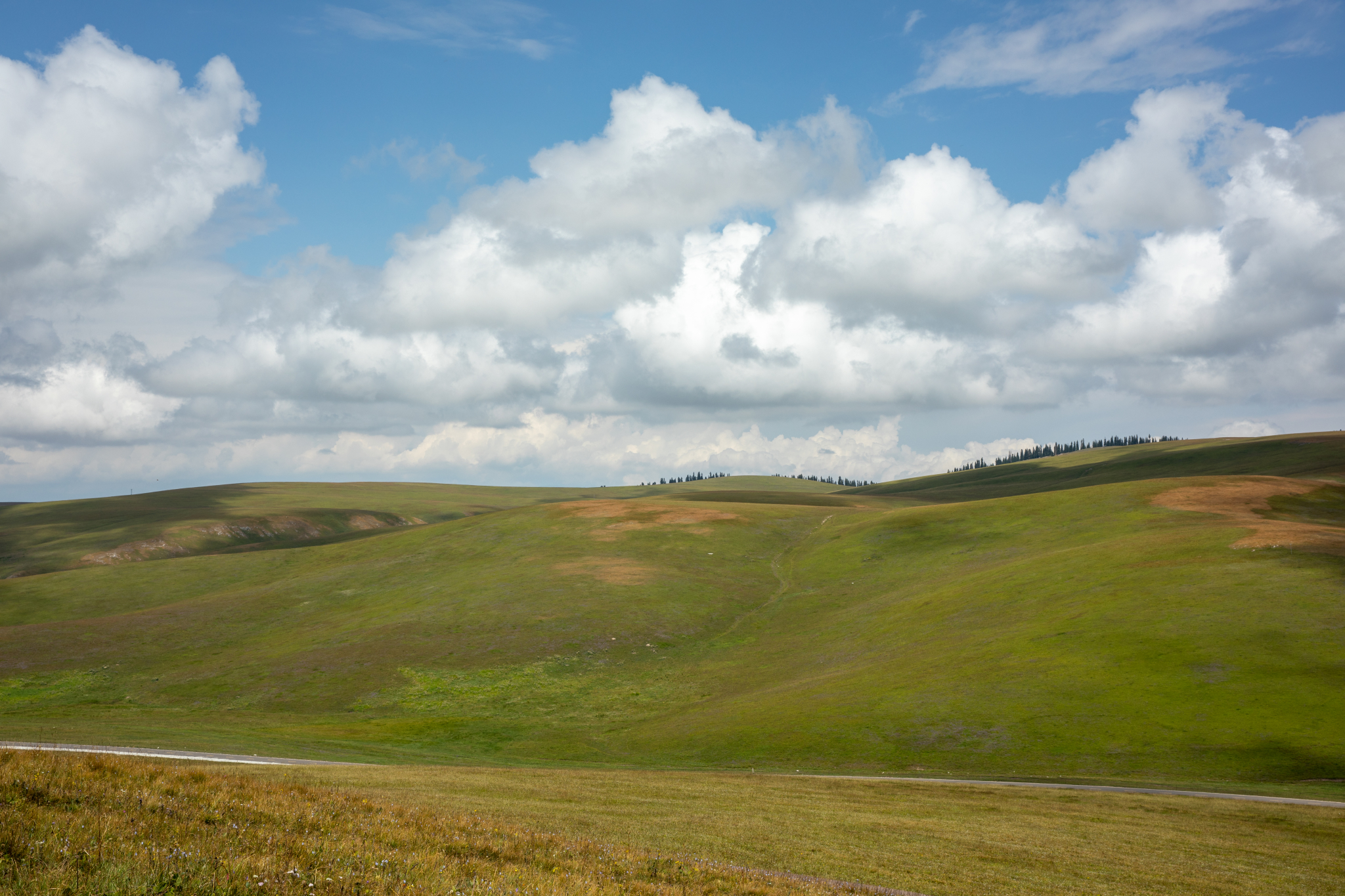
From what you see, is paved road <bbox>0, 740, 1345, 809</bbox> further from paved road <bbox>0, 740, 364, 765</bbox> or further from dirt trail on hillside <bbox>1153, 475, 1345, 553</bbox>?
dirt trail on hillside <bbox>1153, 475, 1345, 553</bbox>

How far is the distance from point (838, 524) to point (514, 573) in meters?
58.9

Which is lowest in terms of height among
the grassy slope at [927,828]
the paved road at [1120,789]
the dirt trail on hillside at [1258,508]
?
the paved road at [1120,789]

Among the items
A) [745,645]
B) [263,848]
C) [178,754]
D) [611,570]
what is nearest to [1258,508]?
[745,645]

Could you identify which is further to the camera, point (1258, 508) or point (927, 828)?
point (1258, 508)

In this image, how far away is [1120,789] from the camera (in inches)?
1489

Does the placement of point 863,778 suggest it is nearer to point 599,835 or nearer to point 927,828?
point 927,828

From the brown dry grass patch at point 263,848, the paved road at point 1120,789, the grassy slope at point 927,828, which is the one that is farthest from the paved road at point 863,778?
the brown dry grass patch at point 263,848

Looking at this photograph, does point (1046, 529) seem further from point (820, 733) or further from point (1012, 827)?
point (1012, 827)

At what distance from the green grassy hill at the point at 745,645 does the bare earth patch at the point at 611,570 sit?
47 centimetres

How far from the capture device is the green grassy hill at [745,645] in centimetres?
4731

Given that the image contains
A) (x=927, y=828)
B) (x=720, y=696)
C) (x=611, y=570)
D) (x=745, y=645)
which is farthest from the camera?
(x=611, y=570)

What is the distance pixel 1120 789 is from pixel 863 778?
12.9 metres

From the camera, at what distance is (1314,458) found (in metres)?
174

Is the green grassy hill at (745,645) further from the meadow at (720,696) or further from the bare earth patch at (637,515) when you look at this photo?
the bare earth patch at (637,515)
